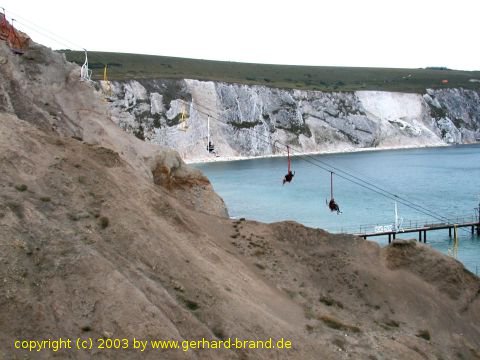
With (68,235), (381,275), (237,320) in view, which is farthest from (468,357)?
(68,235)

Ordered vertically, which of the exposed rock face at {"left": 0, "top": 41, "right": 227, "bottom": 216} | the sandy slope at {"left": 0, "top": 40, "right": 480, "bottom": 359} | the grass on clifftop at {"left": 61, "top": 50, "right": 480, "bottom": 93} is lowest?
the sandy slope at {"left": 0, "top": 40, "right": 480, "bottom": 359}

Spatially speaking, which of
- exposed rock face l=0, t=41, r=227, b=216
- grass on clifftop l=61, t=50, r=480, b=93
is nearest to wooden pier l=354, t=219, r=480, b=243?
exposed rock face l=0, t=41, r=227, b=216

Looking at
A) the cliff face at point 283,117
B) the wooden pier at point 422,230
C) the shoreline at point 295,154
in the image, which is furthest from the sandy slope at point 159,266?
the shoreline at point 295,154

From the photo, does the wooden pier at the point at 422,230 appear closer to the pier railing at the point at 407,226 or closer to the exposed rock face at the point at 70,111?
the pier railing at the point at 407,226

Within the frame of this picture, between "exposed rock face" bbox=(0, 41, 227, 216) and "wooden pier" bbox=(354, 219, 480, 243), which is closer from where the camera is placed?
"exposed rock face" bbox=(0, 41, 227, 216)

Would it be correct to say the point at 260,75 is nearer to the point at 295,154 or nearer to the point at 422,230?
the point at 295,154

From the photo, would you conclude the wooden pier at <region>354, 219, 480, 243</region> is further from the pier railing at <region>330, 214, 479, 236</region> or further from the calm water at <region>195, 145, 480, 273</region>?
the calm water at <region>195, 145, 480, 273</region>
